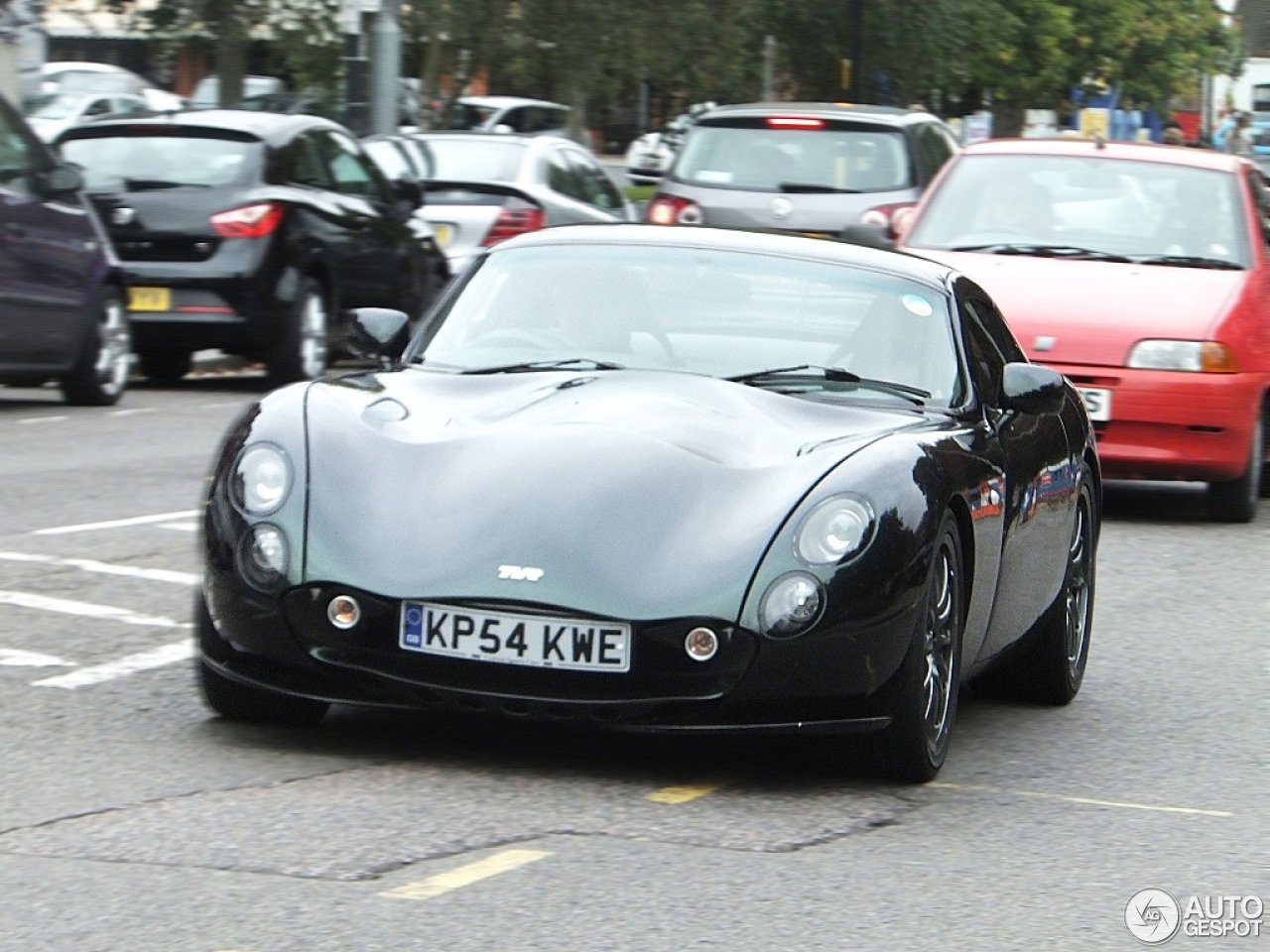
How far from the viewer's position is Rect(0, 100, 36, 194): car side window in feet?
47.2

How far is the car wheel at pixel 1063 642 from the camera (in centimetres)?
752

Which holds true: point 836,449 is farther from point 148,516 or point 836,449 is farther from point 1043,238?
point 1043,238

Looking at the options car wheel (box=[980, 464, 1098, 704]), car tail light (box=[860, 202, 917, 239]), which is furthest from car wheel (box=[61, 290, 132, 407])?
car wheel (box=[980, 464, 1098, 704])

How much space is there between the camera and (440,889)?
15.8 ft

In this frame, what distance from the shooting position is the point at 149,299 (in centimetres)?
1638

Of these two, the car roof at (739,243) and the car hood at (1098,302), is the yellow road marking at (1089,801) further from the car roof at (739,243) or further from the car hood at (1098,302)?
the car hood at (1098,302)

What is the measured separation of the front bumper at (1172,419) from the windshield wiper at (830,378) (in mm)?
5188

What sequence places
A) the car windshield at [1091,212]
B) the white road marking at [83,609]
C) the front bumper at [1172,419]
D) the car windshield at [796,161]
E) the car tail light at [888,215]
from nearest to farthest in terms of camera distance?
1. the white road marking at [83,609]
2. the front bumper at [1172,419]
3. the car windshield at [1091,212]
4. the car tail light at [888,215]
5. the car windshield at [796,161]

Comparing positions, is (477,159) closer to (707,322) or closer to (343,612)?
(707,322)

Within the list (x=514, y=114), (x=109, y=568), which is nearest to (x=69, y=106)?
(x=514, y=114)

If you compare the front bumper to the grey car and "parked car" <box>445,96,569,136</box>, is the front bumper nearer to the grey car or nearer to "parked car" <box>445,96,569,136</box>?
the grey car

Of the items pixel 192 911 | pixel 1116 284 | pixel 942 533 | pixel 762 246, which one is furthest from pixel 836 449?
pixel 1116 284

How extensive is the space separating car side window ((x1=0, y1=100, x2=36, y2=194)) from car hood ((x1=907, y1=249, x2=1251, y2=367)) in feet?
16.5

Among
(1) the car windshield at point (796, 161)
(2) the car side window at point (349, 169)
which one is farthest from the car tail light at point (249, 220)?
(1) the car windshield at point (796, 161)
